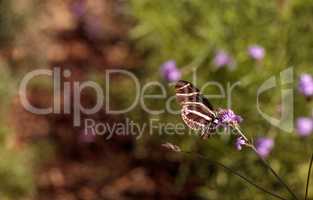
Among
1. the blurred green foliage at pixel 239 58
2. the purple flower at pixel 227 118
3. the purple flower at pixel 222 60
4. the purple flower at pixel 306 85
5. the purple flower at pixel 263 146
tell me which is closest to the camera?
the purple flower at pixel 227 118

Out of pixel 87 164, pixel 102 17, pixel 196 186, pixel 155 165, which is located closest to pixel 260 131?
pixel 196 186

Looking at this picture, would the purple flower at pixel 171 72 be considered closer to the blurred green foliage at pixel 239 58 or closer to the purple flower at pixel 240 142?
the blurred green foliage at pixel 239 58

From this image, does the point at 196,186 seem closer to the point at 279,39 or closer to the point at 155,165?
the point at 155,165

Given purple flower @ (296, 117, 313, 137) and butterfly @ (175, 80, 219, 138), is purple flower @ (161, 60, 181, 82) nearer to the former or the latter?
purple flower @ (296, 117, 313, 137)

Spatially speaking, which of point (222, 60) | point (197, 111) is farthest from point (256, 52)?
point (197, 111)

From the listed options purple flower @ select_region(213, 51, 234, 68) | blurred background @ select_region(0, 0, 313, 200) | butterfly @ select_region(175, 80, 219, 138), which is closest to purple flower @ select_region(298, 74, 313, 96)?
blurred background @ select_region(0, 0, 313, 200)

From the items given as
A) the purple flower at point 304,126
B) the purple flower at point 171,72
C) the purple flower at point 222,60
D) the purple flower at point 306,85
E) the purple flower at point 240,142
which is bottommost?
the purple flower at point 304,126

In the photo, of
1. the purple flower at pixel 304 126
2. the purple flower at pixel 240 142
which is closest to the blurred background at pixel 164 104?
the purple flower at pixel 304 126
